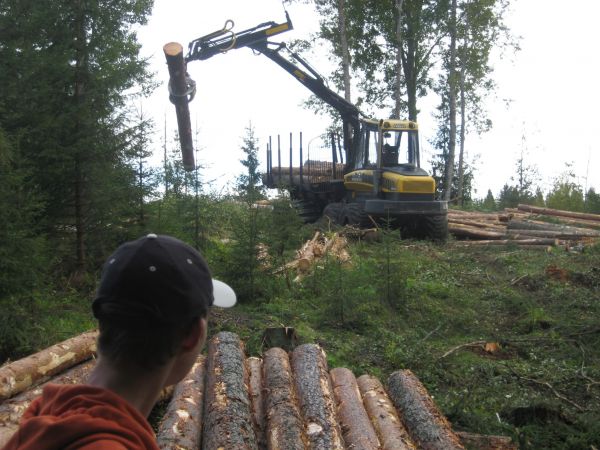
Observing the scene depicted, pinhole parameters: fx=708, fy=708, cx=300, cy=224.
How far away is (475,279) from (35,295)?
7.86m

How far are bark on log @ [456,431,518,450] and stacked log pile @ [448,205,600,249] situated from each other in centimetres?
1249

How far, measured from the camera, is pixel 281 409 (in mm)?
5309

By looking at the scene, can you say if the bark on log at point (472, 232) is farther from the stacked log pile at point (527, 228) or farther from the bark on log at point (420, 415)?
the bark on log at point (420, 415)

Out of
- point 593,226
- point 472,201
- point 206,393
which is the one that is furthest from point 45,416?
point 472,201

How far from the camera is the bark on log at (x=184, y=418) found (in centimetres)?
473

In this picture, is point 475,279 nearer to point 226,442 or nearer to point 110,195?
point 110,195

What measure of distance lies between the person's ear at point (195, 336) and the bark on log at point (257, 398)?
342 cm

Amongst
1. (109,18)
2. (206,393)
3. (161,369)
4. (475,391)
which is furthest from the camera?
(109,18)

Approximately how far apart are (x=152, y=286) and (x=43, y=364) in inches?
187

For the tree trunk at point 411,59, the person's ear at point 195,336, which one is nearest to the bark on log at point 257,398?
the person's ear at point 195,336

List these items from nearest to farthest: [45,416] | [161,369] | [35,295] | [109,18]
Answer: [45,416]
[161,369]
[35,295]
[109,18]

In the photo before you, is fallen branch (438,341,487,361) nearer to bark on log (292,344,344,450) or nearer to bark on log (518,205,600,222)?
bark on log (292,344,344,450)

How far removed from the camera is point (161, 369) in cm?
180

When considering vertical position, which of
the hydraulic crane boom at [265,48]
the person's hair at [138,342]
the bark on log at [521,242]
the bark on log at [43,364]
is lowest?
the bark on log at [43,364]
